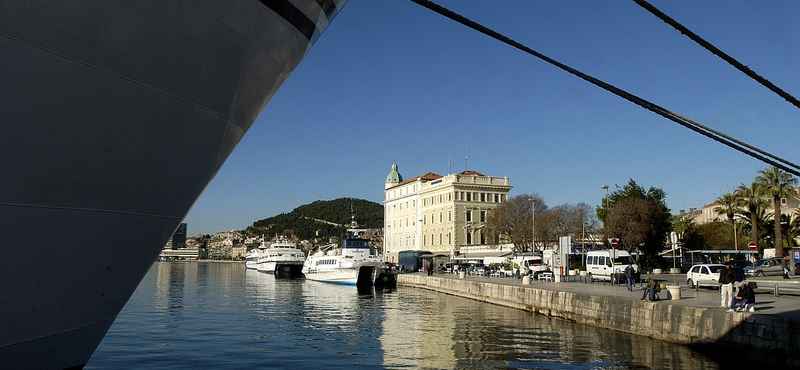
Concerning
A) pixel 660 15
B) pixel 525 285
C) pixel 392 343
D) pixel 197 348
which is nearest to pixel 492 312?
pixel 525 285

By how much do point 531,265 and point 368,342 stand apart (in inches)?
1077

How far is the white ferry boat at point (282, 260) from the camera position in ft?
245

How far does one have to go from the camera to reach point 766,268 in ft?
110

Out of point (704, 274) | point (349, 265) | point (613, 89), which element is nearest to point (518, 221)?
point (349, 265)

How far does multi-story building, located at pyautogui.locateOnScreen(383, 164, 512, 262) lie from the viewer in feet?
273

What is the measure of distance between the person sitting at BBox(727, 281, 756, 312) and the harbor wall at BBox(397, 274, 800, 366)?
13.2 inches

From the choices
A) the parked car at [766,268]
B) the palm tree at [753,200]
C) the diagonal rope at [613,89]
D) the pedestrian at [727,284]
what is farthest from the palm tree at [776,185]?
the diagonal rope at [613,89]

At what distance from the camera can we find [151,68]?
4.63 m

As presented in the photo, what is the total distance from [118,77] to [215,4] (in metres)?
0.95

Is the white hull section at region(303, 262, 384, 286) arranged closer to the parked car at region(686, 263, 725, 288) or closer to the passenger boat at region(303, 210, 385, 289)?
the passenger boat at region(303, 210, 385, 289)

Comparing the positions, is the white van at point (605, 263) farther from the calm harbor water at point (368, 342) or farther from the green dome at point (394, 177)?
the green dome at point (394, 177)

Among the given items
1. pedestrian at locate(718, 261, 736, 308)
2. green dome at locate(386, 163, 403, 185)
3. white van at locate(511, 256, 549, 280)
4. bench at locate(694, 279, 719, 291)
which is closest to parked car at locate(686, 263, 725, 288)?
bench at locate(694, 279, 719, 291)

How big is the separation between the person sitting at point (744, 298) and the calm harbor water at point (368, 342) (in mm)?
1254

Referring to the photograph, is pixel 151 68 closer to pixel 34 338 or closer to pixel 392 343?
pixel 34 338
